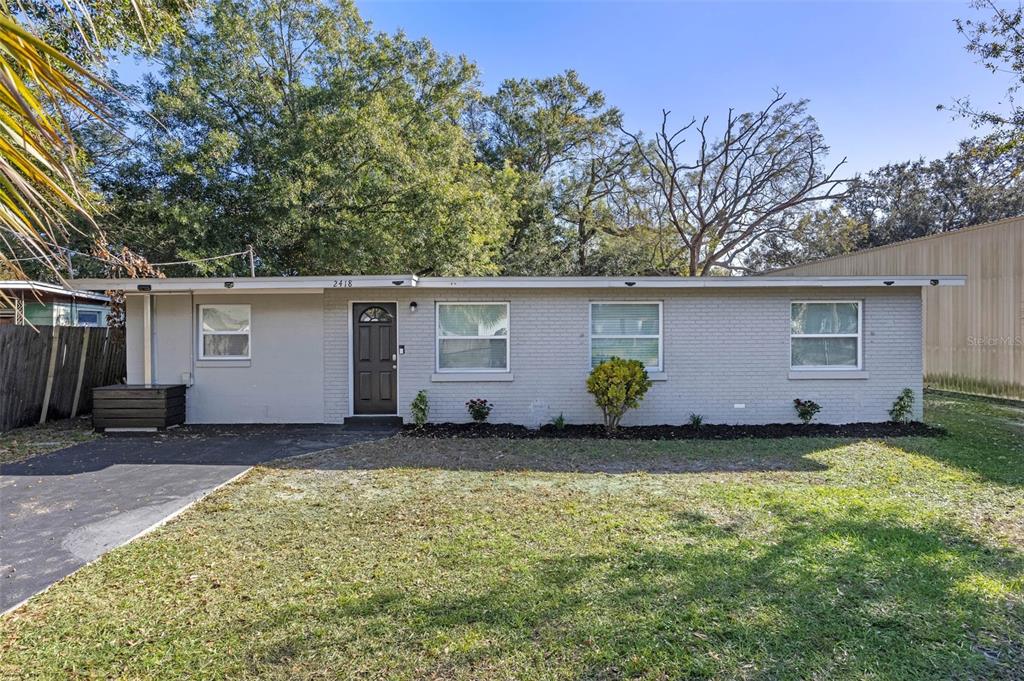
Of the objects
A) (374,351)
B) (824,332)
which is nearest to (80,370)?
(374,351)

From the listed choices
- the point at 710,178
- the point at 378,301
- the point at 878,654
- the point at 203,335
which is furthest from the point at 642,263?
the point at 878,654

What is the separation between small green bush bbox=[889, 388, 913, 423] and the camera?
927cm

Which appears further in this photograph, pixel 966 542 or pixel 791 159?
pixel 791 159

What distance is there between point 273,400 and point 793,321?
357 inches

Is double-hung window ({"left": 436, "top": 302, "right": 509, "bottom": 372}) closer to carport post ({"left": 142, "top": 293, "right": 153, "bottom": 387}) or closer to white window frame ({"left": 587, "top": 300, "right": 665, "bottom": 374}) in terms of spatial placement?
white window frame ({"left": 587, "top": 300, "right": 665, "bottom": 374})

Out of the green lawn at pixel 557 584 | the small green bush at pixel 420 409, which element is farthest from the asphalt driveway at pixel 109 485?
the small green bush at pixel 420 409

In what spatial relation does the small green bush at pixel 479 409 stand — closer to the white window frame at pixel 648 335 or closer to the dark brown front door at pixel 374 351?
the dark brown front door at pixel 374 351

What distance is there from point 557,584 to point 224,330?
8331mm

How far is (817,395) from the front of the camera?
9.44 meters

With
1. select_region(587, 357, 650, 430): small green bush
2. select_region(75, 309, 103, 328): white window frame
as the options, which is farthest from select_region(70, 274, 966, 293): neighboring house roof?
select_region(75, 309, 103, 328): white window frame

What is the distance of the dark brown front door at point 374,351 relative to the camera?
32.1 ft

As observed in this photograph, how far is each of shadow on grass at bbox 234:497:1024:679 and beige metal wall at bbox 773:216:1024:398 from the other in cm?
1146

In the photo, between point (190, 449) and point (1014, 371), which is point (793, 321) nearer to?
point (1014, 371)

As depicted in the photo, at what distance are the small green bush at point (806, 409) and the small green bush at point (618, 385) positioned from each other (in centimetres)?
273
